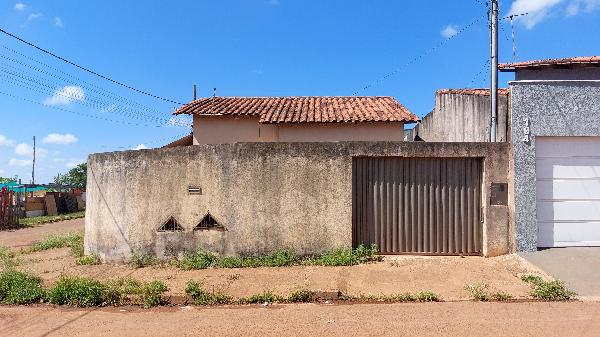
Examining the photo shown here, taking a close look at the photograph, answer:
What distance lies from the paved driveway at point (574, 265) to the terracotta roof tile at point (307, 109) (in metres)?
5.60

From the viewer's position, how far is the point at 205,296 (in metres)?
5.97

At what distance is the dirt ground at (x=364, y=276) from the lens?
6.24 metres

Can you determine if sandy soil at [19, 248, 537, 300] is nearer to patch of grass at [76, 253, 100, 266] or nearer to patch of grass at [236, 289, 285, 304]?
patch of grass at [236, 289, 285, 304]

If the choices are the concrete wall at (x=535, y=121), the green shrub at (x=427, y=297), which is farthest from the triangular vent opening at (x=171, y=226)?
the concrete wall at (x=535, y=121)

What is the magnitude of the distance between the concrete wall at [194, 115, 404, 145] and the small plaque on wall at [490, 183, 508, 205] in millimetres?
4811

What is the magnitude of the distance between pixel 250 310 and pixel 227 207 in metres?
2.73

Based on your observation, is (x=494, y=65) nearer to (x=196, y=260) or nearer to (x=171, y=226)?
(x=196, y=260)

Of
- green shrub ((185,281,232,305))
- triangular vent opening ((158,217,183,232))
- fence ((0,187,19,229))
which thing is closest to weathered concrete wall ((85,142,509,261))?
triangular vent opening ((158,217,183,232))

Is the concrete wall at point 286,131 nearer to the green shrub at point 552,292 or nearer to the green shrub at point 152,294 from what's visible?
the green shrub at point 552,292

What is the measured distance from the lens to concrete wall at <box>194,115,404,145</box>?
486 inches

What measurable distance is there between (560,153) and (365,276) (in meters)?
4.27

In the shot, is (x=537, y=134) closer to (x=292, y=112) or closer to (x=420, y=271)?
(x=420, y=271)

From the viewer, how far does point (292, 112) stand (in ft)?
42.9

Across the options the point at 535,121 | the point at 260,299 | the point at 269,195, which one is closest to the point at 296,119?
the point at 269,195
